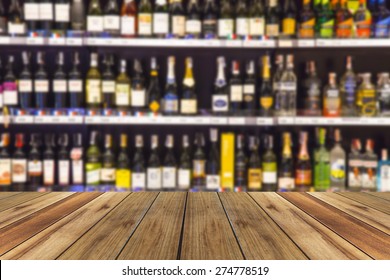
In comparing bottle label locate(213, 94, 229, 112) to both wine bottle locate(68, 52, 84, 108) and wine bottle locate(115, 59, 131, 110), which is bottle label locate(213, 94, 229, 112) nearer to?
wine bottle locate(115, 59, 131, 110)

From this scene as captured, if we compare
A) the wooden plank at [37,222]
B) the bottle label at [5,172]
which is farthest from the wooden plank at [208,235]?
the bottle label at [5,172]

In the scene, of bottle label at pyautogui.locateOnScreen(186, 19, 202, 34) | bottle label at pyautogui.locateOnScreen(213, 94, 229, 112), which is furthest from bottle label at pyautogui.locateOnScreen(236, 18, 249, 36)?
bottle label at pyautogui.locateOnScreen(213, 94, 229, 112)

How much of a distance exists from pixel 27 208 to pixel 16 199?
140mm

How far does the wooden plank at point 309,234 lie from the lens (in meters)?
0.65

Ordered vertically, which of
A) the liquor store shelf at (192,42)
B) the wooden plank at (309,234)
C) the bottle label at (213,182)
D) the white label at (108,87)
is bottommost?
the bottle label at (213,182)

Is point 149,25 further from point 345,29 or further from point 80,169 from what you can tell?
point 345,29

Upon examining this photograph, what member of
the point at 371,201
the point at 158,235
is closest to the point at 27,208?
the point at 158,235

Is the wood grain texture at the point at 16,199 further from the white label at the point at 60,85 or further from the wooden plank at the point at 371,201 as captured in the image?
the white label at the point at 60,85

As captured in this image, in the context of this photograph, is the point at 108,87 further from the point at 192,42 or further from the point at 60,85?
the point at 192,42

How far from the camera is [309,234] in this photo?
76 centimetres

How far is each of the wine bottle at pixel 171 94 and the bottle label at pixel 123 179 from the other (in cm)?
40

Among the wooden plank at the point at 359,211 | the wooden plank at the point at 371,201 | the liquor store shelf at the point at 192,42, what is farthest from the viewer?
the liquor store shelf at the point at 192,42

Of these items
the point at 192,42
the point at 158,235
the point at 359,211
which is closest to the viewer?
the point at 158,235
